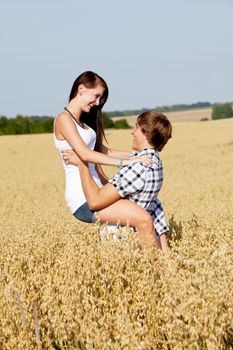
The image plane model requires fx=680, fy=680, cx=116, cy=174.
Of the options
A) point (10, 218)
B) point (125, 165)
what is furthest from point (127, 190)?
point (10, 218)

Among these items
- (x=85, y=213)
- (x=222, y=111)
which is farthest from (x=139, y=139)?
(x=222, y=111)

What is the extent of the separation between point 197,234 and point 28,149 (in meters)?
36.9

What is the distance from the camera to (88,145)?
539cm

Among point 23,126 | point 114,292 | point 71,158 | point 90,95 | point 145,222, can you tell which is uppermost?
point 90,95

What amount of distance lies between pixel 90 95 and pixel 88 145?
1.31ft

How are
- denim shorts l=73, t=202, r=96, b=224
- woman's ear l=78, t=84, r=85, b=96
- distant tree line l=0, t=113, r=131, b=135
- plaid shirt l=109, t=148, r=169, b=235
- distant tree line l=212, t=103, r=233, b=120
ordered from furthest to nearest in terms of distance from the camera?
1. distant tree line l=212, t=103, r=233, b=120
2. distant tree line l=0, t=113, r=131, b=135
3. woman's ear l=78, t=84, r=85, b=96
4. denim shorts l=73, t=202, r=96, b=224
5. plaid shirt l=109, t=148, r=169, b=235

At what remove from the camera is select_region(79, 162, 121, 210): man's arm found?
5.03 metres

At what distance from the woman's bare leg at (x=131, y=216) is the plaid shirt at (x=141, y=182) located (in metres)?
0.09

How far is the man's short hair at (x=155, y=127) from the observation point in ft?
16.9

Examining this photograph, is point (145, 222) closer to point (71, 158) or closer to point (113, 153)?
point (71, 158)

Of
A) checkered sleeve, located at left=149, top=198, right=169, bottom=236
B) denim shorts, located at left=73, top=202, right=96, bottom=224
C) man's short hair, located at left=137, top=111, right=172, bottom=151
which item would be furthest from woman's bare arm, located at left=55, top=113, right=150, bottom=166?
checkered sleeve, located at left=149, top=198, right=169, bottom=236

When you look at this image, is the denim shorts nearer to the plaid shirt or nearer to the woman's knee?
the plaid shirt

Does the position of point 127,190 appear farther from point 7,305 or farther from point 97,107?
point 7,305

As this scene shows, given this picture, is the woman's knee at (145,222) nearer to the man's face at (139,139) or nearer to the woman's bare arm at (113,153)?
the man's face at (139,139)
